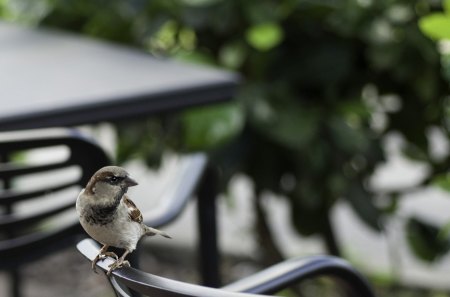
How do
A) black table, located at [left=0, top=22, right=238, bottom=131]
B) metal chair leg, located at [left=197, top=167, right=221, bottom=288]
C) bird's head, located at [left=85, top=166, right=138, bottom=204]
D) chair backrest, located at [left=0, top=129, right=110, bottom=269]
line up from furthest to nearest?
metal chair leg, located at [left=197, top=167, right=221, bottom=288], black table, located at [left=0, top=22, right=238, bottom=131], chair backrest, located at [left=0, top=129, right=110, bottom=269], bird's head, located at [left=85, top=166, right=138, bottom=204]

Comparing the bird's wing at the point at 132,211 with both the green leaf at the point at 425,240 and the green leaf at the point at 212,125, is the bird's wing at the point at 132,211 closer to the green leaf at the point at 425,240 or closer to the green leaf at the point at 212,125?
the green leaf at the point at 212,125

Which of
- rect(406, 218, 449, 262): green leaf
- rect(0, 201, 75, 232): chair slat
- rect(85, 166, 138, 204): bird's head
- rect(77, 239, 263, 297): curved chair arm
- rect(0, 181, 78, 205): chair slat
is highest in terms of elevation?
rect(85, 166, 138, 204): bird's head

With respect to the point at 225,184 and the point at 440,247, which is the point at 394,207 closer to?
the point at 440,247

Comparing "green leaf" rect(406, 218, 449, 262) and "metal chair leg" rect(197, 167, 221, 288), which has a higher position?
"metal chair leg" rect(197, 167, 221, 288)

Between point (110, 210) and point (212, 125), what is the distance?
1897 millimetres

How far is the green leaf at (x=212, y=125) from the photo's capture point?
2641mm

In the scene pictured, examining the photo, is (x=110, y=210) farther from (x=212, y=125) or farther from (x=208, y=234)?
(x=212, y=125)

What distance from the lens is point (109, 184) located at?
785mm

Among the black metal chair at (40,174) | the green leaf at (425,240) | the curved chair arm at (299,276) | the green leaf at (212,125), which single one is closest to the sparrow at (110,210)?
the curved chair arm at (299,276)

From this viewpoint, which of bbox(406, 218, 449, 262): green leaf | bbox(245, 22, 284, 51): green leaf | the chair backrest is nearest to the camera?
the chair backrest

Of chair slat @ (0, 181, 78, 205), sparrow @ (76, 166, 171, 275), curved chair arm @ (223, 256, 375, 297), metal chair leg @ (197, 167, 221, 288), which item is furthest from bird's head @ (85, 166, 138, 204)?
metal chair leg @ (197, 167, 221, 288)

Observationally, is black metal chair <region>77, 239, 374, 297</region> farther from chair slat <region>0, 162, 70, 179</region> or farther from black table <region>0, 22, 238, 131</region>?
black table <region>0, 22, 238, 131</region>

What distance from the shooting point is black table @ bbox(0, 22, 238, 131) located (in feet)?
6.04

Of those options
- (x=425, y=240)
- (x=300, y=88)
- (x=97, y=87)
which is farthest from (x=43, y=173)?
(x=425, y=240)
